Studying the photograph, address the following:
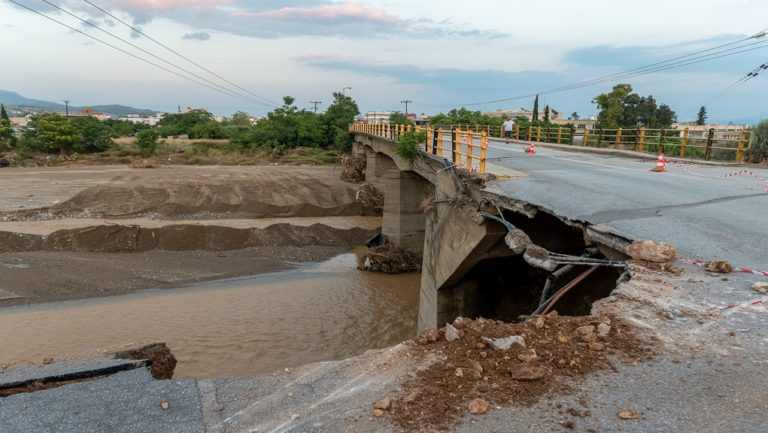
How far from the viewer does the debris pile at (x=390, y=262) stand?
2219 centimetres

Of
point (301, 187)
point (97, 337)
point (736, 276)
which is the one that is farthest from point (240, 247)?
point (736, 276)

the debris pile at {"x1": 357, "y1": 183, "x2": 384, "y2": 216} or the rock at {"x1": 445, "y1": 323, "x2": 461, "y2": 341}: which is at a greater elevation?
the rock at {"x1": 445, "y1": 323, "x2": 461, "y2": 341}

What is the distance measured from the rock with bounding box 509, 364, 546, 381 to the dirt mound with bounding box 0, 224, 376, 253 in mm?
21992

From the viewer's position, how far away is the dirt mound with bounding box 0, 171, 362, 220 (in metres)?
31.0

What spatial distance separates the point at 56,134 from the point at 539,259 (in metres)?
58.7

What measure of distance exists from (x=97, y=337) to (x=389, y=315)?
9260 millimetres

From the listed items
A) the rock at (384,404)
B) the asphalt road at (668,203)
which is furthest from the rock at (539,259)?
the rock at (384,404)

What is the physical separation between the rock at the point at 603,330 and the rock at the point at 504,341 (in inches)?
27.4

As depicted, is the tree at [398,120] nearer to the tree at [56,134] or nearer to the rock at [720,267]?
the rock at [720,267]

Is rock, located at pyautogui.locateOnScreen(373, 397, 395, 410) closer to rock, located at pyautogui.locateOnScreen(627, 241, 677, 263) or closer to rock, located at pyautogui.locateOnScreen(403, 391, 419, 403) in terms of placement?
rock, located at pyautogui.locateOnScreen(403, 391, 419, 403)

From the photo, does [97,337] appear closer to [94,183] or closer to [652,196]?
[652,196]

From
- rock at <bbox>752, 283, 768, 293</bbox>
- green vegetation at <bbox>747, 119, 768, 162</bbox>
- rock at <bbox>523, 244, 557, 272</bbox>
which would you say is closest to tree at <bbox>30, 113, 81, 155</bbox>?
rock at <bbox>523, 244, 557, 272</bbox>

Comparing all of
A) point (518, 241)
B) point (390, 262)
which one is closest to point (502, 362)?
point (518, 241)

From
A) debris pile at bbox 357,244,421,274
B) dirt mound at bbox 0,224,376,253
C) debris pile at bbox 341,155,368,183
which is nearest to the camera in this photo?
dirt mound at bbox 0,224,376,253
